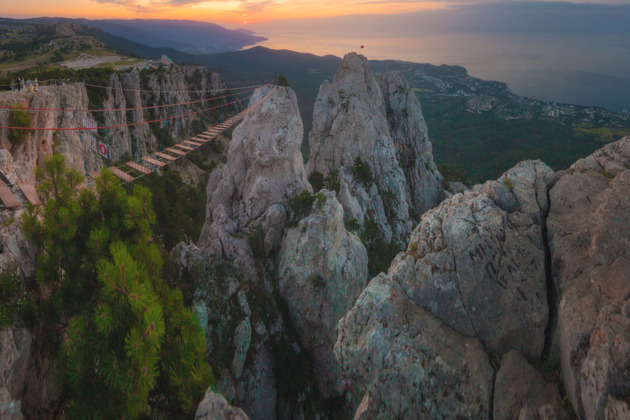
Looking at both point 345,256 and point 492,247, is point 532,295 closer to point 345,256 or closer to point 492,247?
point 492,247

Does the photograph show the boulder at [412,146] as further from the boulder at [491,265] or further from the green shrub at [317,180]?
the boulder at [491,265]

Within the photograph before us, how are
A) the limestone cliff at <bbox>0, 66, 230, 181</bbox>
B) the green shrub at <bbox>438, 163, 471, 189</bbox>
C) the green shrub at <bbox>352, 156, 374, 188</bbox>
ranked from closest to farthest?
the limestone cliff at <bbox>0, 66, 230, 181</bbox> → the green shrub at <bbox>352, 156, 374, 188</bbox> → the green shrub at <bbox>438, 163, 471, 189</bbox>

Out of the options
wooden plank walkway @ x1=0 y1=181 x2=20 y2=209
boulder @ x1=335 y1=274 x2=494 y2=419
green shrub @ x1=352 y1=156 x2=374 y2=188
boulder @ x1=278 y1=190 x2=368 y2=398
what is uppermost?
wooden plank walkway @ x1=0 y1=181 x2=20 y2=209

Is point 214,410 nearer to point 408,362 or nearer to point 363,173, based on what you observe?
point 408,362

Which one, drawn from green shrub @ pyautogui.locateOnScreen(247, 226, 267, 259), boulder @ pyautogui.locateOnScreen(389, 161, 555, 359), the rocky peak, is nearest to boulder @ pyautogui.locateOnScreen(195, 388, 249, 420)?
boulder @ pyautogui.locateOnScreen(389, 161, 555, 359)

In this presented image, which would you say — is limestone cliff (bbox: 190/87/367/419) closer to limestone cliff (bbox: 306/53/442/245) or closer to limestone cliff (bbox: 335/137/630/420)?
limestone cliff (bbox: 306/53/442/245)

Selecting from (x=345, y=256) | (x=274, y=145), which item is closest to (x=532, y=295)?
(x=345, y=256)

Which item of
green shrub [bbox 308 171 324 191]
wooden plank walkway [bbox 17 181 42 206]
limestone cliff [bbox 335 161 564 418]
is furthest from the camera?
green shrub [bbox 308 171 324 191]

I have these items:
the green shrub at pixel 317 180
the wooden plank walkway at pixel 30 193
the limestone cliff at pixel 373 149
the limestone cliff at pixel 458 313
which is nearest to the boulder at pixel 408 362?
the limestone cliff at pixel 458 313
